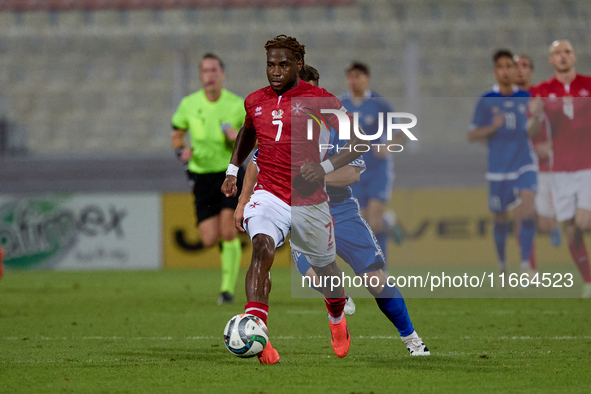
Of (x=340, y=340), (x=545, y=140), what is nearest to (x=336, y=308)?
(x=340, y=340)

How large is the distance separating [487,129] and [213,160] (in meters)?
3.20

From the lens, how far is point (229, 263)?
8734 mm

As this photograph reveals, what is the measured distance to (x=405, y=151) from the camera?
17.2m

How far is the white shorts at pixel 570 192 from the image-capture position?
8742mm

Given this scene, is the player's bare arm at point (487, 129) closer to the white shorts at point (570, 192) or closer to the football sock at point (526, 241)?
the football sock at point (526, 241)

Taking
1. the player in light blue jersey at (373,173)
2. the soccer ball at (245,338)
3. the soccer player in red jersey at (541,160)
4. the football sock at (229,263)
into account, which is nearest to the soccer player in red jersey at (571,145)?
the soccer player in red jersey at (541,160)

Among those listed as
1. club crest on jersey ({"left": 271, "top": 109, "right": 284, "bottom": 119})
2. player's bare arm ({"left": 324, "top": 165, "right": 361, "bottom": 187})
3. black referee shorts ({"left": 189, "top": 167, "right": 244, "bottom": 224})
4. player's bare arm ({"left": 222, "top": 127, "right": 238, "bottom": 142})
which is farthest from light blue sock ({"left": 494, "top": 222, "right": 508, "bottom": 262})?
club crest on jersey ({"left": 271, "top": 109, "right": 284, "bottom": 119})

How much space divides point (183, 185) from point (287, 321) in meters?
9.81

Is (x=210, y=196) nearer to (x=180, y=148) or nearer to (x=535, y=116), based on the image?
(x=180, y=148)

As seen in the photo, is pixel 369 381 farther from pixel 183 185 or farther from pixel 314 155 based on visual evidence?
pixel 183 185

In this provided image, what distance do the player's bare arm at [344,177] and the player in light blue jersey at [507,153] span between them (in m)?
4.89

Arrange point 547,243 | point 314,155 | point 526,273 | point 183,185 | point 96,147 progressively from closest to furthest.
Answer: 1. point 314,155
2. point 526,273
3. point 547,243
4. point 183,185
5. point 96,147

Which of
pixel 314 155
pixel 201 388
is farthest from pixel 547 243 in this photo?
pixel 201 388

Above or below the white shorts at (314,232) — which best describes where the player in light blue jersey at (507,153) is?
above
